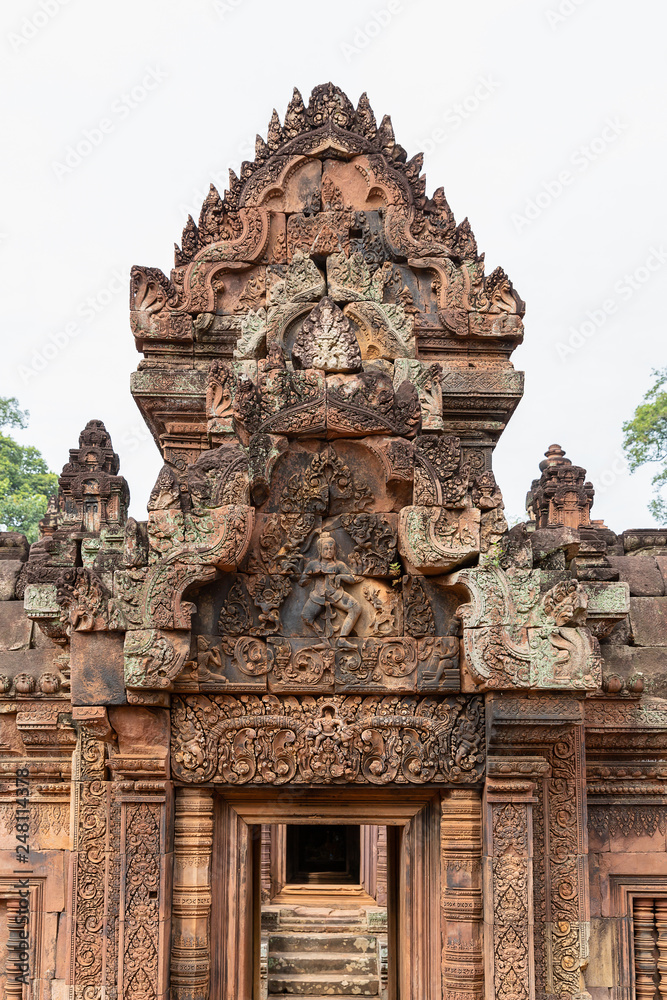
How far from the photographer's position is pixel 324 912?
15.9 m

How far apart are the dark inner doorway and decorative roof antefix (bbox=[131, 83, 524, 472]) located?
1269cm

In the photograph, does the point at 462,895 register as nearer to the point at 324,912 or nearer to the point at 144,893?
the point at 144,893

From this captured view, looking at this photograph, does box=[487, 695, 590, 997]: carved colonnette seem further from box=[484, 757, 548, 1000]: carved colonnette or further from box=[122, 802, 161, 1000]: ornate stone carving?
box=[122, 802, 161, 1000]: ornate stone carving

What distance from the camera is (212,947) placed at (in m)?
6.62

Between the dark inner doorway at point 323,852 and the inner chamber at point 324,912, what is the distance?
0.02 m

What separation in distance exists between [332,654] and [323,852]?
13.5 metres

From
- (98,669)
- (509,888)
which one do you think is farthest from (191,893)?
(509,888)

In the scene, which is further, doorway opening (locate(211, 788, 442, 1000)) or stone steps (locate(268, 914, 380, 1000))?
stone steps (locate(268, 914, 380, 1000))

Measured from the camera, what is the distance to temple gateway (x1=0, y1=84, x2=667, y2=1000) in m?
6.19

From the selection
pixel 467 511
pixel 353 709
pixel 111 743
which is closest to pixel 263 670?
pixel 353 709

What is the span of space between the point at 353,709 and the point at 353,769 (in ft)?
1.30

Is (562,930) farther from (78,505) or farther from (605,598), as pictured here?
(78,505)

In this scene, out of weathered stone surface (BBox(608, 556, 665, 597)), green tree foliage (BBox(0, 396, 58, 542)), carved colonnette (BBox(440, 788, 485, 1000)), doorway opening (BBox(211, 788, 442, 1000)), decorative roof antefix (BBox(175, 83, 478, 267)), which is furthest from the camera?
green tree foliage (BBox(0, 396, 58, 542))

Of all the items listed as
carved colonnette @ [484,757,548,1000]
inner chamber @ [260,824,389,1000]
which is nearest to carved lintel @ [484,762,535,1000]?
carved colonnette @ [484,757,548,1000]
